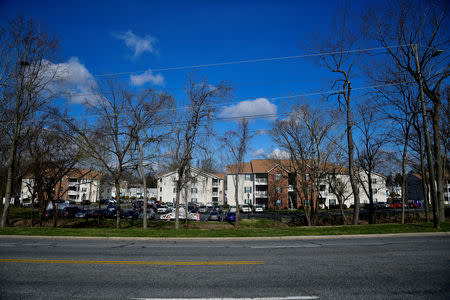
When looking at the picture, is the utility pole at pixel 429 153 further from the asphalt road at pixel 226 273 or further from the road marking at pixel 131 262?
the road marking at pixel 131 262

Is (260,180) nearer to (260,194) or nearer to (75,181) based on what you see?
(260,194)

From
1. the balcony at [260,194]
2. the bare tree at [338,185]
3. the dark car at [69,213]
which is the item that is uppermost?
the bare tree at [338,185]

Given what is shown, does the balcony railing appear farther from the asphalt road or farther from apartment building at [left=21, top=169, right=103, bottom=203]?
the asphalt road

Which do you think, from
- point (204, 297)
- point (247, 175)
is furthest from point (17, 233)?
point (247, 175)

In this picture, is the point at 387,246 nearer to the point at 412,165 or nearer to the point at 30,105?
the point at 30,105

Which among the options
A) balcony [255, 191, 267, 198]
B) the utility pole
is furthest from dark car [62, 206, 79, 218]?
the utility pole

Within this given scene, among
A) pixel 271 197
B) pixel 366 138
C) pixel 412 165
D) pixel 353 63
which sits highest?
pixel 353 63

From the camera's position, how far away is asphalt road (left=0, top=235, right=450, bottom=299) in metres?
4.41

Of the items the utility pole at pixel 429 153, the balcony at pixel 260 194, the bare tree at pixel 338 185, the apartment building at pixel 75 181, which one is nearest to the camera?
the utility pole at pixel 429 153

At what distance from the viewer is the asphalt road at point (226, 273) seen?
4410mm

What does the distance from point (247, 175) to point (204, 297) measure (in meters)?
60.3

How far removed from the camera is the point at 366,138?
1137 inches

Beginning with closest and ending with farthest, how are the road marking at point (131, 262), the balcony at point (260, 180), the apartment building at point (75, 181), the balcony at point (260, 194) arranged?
the road marking at point (131, 262), the apartment building at point (75, 181), the balcony at point (260, 194), the balcony at point (260, 180)

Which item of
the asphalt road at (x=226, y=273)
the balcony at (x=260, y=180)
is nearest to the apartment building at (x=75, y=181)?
the asphalt road at (x=226, y=273)
